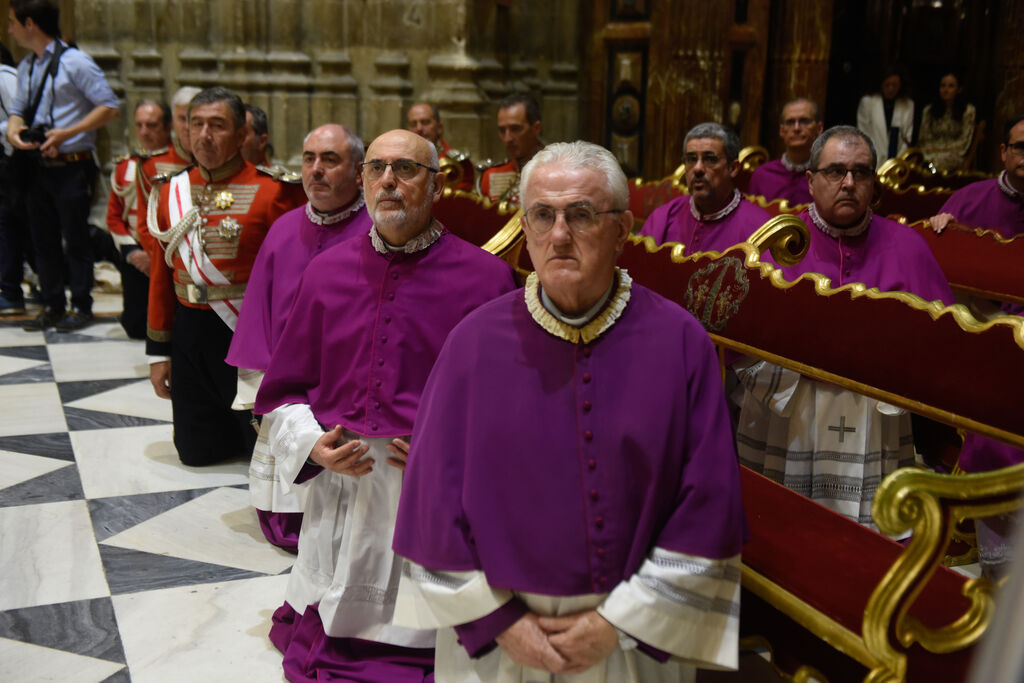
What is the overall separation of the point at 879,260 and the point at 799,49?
18.9ft

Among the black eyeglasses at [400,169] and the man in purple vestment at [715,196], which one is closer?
the black eyeglasses at [400,169]

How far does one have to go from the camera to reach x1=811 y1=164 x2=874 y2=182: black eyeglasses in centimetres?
341

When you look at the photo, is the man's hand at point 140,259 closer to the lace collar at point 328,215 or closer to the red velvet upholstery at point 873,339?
the lace collar at point 328,215

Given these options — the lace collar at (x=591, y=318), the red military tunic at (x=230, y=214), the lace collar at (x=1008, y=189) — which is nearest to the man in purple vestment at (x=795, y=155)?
the lace collar at (x=1008, y=189)

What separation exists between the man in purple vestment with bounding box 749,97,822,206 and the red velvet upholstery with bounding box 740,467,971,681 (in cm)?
386

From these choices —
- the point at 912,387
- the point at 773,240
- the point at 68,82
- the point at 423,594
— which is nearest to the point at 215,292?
the point at 773,240

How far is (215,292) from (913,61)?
12.0 metres

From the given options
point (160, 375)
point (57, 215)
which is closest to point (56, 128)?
point (57, 215)

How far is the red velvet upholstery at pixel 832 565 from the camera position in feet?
5.89

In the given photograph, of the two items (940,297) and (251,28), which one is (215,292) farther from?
(251,28)

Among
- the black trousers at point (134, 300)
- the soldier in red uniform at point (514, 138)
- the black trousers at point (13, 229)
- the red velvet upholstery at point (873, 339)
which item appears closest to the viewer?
the red velvet upholstery at point (873, 339)

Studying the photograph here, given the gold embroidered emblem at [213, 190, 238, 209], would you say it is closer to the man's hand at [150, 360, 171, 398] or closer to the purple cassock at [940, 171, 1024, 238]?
the man's hand at [150, 360, 171, 398]

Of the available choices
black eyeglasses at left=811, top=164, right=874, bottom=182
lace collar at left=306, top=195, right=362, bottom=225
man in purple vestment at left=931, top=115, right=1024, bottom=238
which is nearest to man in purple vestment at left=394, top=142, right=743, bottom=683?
lace collar at left=306, top=195, right=362, bottom=225

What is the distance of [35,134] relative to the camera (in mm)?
6492
